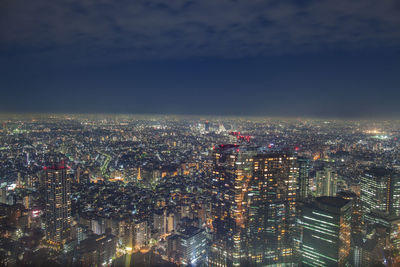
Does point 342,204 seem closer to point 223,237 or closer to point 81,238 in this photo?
point 223,237

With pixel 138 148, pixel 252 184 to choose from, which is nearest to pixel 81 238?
pixel 252 184

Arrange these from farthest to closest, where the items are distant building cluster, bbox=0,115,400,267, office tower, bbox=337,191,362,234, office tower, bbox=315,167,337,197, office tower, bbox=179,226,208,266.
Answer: office tower, bbox=315,167,337,197 < office tower, bbox=337,191,362,234 < office tower, bbox=179,226,208,266 < distant building cluster, bbox=0,115,400,267

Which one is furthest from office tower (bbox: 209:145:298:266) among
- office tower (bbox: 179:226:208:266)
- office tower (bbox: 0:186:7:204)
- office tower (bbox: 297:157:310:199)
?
office tower (bbox: 0:186:7:204)

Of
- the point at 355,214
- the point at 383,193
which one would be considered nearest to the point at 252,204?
the point at 355,214

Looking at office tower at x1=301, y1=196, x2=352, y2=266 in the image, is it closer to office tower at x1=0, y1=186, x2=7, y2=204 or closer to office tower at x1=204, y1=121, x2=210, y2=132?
office tower at x1=204, y1=121, x2=210, y2=132

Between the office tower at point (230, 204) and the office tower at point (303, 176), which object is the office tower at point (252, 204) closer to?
the office tower at point (230, 204)

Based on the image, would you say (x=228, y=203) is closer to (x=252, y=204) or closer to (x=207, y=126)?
(x=252, y=204)

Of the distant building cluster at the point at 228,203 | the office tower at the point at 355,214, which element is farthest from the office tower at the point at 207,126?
the office tower at the point at 355,214
